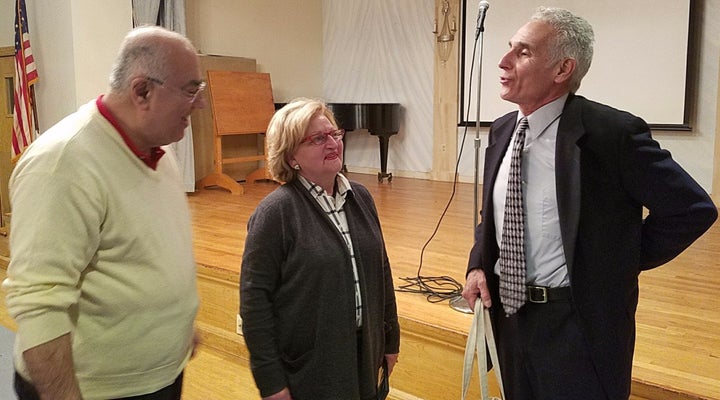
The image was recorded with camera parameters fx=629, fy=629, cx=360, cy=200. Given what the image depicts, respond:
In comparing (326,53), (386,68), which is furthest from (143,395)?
(326,53)

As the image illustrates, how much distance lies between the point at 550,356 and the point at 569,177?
0.44m

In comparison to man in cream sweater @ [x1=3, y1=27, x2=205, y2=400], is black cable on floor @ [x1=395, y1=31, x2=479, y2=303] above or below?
below

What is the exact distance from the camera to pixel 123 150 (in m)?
1.29

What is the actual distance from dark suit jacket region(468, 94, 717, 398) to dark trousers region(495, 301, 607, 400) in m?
0.03

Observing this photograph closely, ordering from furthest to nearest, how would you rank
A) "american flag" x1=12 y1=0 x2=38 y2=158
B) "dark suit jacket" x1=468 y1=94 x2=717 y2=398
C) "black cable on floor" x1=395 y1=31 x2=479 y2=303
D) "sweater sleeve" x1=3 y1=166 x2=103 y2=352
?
"american flag" x1=12 y1=0 x2=38 y2=158 < "black cable on floor" x1=395 y1=31 x2=479 y2=303 < "dark suit jacket" x1=468 y1=94 x2=717 y2=398 < "sweater sleeve" x1=3 y1=166 x2=103 y2=352

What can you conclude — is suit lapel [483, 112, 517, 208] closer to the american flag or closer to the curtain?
the curtain

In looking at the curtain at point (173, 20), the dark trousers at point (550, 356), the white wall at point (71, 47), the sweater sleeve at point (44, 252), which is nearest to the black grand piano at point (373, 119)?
the curtain at point (173, 20)

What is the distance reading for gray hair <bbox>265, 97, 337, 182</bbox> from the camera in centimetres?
168

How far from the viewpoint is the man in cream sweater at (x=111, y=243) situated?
1134 millimetres

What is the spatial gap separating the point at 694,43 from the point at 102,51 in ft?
16.3

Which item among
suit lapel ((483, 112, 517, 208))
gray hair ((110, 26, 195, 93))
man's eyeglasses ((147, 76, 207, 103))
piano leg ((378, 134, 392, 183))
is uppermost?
gray hair ((110, 26, 195, 93))

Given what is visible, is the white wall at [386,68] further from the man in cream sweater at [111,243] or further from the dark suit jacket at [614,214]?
the man in cream sweater at [111,243]

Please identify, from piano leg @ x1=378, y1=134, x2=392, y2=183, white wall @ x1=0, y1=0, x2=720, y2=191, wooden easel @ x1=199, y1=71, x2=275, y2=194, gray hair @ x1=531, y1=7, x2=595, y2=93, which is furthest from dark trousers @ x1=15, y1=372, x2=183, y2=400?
piano leg @ x1=378, y1=134, x2=392, y2=183

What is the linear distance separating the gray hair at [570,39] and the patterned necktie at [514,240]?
0.20 metres
